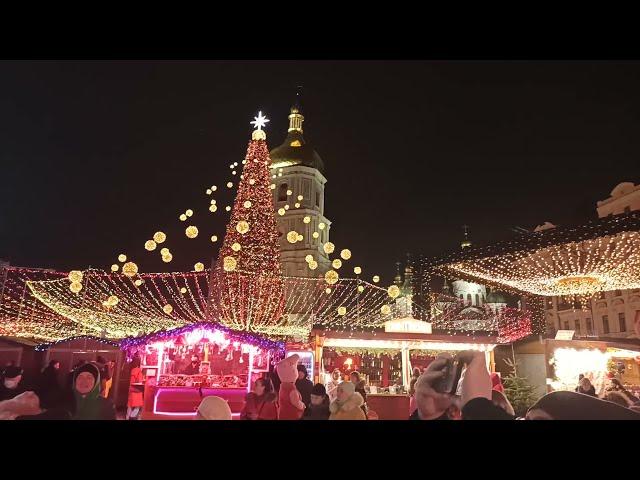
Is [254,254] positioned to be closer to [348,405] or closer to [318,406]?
[318,406]

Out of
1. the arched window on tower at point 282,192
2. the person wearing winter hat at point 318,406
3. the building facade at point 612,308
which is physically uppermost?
the arched window on tower at point 282,192

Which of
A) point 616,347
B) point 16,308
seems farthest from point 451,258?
point 16,308

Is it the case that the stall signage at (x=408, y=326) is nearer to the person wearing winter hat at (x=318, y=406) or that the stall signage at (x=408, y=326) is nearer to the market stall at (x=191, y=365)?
the market stall at (x=191, y=365)

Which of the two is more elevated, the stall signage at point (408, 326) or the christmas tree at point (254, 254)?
the christmas tree at point (254, 254)

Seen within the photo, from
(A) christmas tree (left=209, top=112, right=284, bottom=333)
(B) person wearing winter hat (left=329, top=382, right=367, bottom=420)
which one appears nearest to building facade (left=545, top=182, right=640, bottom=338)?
(A) christmas tree (left=209, top=112, right=284, bottom=333)

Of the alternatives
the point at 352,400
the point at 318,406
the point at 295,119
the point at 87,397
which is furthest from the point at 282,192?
the point at 87,397

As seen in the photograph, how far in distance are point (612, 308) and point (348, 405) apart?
2846 centimetres

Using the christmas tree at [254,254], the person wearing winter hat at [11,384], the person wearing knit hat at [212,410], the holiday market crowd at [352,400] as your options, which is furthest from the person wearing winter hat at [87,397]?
the christmas tree at [254,254]

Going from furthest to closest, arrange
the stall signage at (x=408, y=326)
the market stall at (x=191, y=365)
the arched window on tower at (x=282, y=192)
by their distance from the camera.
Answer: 1. the arched window on tower at (x=282, y=192)
2. the stall signage at (x=408, y=326)
3. the market stall at (x=191, y=365)

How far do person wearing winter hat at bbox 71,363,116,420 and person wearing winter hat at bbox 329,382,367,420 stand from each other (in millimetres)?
2538

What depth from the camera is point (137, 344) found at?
1062 cm

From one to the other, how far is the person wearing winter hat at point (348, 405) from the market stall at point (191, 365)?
5168 millimetres

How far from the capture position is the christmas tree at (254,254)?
19.8 m
